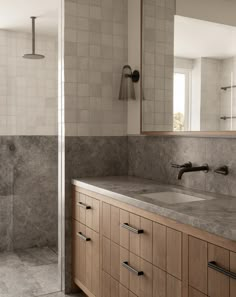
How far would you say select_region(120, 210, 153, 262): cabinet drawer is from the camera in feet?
6.04

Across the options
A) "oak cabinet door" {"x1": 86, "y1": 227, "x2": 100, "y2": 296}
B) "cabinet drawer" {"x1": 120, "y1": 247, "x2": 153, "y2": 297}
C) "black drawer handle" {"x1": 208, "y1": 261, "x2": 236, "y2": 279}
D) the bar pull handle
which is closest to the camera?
"black drawer handle" {"x1": 208, "y1": 261, "x2": 236, "y2": 279}

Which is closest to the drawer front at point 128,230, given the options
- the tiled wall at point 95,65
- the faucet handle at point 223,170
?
the faucet handle at point 223,170

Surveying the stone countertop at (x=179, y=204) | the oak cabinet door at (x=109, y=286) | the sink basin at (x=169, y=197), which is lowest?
the oak cabinet door at (x=109, y=286)

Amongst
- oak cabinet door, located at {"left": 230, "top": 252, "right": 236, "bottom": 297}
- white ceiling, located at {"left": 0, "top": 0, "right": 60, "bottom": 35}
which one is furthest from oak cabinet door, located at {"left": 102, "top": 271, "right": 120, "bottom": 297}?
white ceiling, located at {"left": 0, "top": 0, "right": 60, "bottom": 35}

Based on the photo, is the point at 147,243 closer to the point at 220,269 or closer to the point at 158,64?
the point at 220,269

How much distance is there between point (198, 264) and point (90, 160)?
1.59m

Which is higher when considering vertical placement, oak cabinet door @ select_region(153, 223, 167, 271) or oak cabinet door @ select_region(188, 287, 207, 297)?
oak cabinet door @ select_region(153, 223, 167, 271)

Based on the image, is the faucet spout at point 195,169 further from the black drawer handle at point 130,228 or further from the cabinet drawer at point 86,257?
the cabinet drawer at point 86,257

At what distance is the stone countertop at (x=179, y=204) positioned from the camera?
143 centimetres

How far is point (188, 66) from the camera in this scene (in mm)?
2352

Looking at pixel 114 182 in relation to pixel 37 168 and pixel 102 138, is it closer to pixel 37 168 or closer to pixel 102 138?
pixel 102 138

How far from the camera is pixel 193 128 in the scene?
231 centimetres

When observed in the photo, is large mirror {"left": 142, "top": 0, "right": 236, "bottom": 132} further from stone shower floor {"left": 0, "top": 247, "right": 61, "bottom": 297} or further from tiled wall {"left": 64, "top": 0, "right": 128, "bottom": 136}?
stone shower floor {"left": 0, "top": 247, "right": 61, "bottom": 297}

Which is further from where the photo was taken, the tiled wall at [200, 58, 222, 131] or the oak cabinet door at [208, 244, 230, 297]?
the tiled wall at [200, 58, 222, 131]
